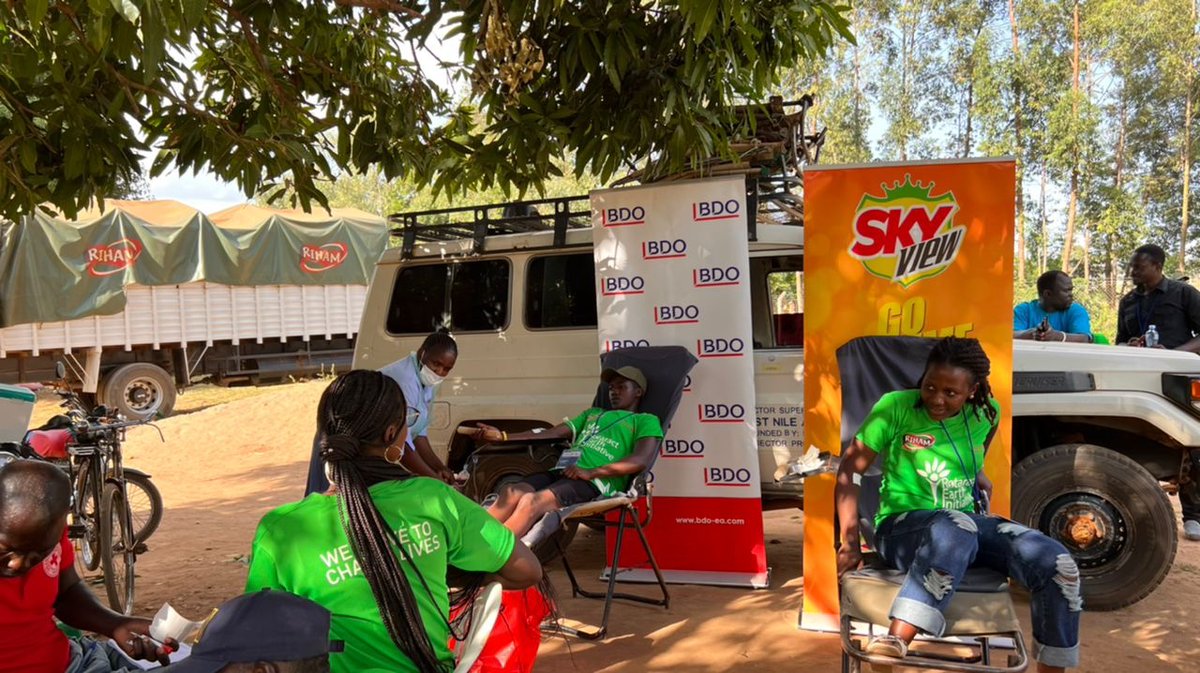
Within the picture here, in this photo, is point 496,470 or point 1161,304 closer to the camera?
point 1161,304

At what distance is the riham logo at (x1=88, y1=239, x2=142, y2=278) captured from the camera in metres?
12.9

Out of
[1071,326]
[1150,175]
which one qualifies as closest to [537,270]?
[1071,326]

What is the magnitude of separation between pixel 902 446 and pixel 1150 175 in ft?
85.5

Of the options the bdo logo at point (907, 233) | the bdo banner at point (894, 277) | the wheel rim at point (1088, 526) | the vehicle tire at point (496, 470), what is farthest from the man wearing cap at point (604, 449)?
the wheel rim at point (1088, 526)

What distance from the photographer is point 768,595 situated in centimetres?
510

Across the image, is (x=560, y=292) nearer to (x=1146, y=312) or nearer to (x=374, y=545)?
(x=1146, y=312)

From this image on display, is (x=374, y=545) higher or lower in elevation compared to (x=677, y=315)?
lower

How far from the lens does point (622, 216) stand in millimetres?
5445

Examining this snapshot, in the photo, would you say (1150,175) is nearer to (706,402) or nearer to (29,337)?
(706,402)

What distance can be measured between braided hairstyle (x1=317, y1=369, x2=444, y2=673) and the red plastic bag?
743mm

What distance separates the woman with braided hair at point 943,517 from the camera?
303 cm

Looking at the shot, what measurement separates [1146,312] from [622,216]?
3377 mm

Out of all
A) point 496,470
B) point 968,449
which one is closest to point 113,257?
point 496,470

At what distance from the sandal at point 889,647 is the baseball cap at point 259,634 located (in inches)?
79.4
